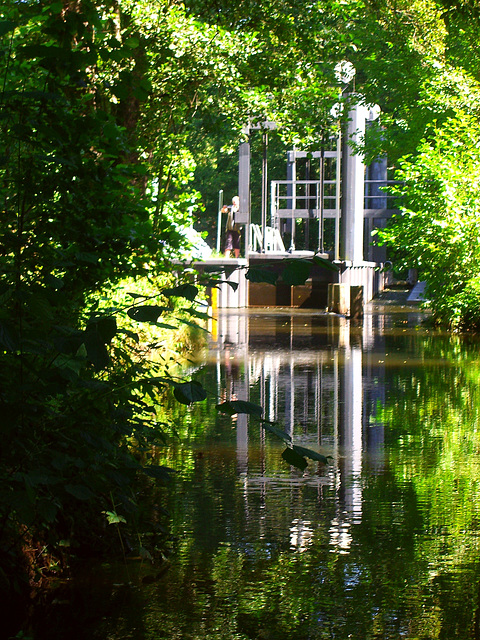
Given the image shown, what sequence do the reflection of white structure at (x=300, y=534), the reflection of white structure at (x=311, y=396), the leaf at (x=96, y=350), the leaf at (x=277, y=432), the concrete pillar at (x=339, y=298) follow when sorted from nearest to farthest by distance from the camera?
the leaf at (x=96, y=350) → the leaf at (x=277, y=432) → the reflection of white structure at (x=300, y=534) → the reflection of white structure at (x=311, y=396) → the concrete pillar at (x=339, y=298)

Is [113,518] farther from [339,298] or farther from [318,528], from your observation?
[339,298]

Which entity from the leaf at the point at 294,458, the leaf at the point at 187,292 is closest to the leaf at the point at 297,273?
the leaf at the point at 187,292

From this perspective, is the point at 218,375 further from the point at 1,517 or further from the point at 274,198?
the point at 274,198

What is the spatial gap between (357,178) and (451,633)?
26.1 meters

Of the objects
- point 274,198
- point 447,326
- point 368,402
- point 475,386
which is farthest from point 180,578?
point 274,198

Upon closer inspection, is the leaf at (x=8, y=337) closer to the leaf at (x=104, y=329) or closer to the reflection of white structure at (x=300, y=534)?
the leaf at (x=104, y=329)

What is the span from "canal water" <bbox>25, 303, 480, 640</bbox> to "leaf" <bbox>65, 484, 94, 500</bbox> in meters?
0.54

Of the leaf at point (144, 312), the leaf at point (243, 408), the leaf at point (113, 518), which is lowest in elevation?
the leaf at point (113, 518)

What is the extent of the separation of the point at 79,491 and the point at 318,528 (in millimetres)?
1883

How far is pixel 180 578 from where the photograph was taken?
4.67 meters

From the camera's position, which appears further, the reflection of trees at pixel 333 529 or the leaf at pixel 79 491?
the reflection of trees at pixel 333 529

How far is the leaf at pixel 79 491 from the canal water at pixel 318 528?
54cm

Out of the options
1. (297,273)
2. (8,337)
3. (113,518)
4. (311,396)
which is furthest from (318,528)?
(311,396)

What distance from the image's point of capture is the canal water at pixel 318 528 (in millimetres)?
4180
